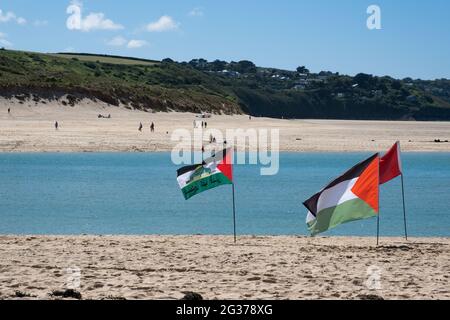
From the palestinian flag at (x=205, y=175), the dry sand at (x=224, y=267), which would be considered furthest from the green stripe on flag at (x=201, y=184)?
the dry sand at (x=224, y=267)

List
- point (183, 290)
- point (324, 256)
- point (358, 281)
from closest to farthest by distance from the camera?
point (183, 290)
point (358, 281)
point (324, 256)

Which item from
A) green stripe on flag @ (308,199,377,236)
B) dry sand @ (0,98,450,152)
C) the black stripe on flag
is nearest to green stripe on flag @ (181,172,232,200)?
the black stripe on flag

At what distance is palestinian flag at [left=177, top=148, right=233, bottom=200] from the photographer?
18.0m

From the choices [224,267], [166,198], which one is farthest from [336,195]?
[166,198]

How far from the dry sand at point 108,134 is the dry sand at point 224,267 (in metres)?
34.1

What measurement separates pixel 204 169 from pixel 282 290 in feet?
20.3

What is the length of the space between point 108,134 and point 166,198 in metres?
27.3

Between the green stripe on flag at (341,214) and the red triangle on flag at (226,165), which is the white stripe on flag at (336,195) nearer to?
the green stripe on flag at (341,214)

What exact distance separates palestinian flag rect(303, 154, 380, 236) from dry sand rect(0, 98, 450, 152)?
120 feet

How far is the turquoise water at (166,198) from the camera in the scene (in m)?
24.0

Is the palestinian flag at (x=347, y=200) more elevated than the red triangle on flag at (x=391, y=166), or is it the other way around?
the red triangle on flag at (x=391, y=166)

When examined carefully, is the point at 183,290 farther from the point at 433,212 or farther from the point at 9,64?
the point at 9,64
